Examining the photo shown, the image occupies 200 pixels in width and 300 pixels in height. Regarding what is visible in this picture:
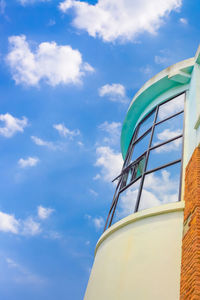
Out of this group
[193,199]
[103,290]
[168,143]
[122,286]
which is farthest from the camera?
[168,143]

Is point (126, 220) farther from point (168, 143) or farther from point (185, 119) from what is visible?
point (185, 119)

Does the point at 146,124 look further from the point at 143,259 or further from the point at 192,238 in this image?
the point at 192,238

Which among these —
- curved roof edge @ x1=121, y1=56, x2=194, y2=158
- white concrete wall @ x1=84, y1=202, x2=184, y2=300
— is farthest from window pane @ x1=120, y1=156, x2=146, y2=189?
curved roof edge @ x1=121, y1=56, x2=194, y2=158

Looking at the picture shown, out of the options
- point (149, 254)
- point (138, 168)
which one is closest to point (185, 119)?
point (138, 168)

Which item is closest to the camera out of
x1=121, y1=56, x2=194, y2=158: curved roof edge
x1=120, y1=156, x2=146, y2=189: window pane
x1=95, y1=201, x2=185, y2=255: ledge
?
x1=95, y1=201, x2=185, y2=255: ledge

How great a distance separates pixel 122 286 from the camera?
529 cm

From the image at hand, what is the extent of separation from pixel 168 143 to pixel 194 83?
6.86 ft

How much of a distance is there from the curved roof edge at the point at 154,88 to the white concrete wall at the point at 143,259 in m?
5.11

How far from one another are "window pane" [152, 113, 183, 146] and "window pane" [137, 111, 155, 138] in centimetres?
72

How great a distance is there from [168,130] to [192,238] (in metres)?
4.33

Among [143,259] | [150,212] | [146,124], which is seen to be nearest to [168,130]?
[146,124]

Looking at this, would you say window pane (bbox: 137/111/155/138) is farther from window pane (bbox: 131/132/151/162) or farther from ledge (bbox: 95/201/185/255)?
ledge (bbox: 95/201/185/255)

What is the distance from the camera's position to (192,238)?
14.4 ft

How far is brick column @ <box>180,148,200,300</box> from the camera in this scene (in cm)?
387
